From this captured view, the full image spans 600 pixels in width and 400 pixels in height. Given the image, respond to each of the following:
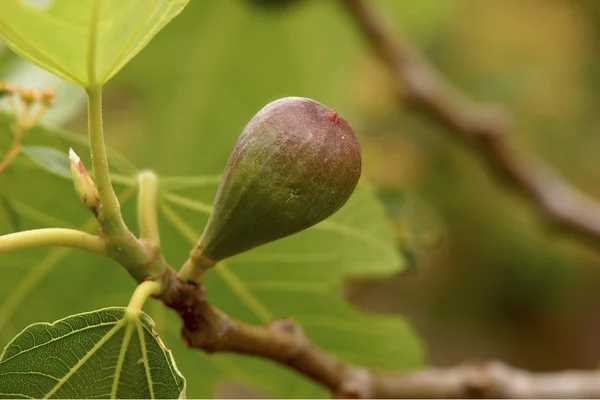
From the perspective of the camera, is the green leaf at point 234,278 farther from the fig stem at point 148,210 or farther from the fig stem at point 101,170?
the fig stem at point 101,170

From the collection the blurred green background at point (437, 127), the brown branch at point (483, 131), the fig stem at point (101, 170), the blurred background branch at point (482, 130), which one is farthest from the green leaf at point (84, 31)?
the brown branch at point (483, 131)

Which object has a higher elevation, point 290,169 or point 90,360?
point 290,169

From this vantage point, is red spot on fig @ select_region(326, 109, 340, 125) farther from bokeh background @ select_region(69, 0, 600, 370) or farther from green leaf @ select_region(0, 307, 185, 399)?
bokeh background @ select_region(69, 0, 600, 370)

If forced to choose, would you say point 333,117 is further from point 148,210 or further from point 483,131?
point 483,131

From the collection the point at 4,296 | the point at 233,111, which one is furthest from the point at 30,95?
the point at 233,111

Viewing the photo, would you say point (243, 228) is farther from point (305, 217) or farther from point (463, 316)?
point (463, 316)

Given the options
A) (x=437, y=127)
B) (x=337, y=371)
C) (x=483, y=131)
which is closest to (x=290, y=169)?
(x=337, y=371)
